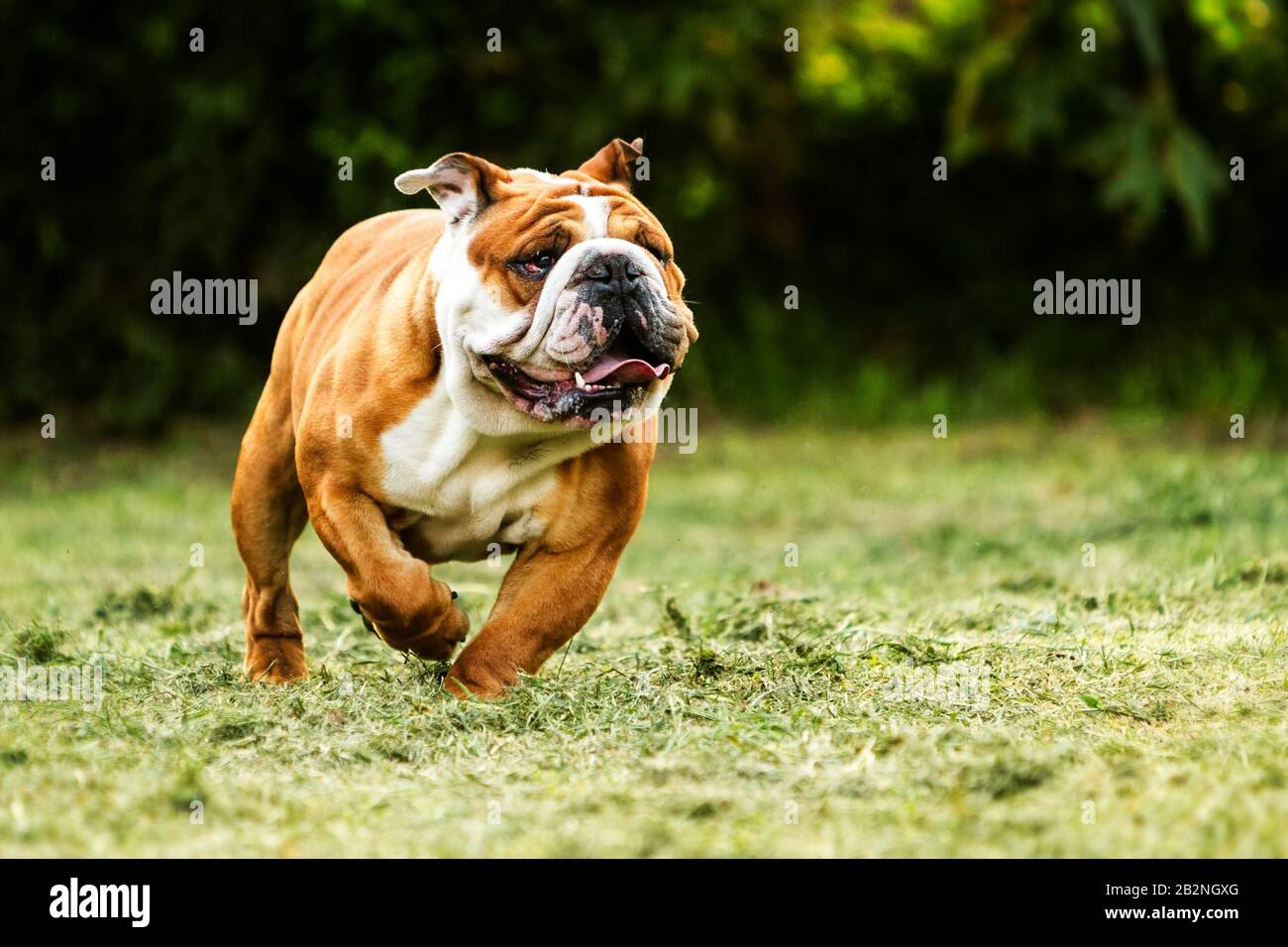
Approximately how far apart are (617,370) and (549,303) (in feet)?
0.83

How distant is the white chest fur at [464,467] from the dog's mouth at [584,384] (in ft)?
0.70

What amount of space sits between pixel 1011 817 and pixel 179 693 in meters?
2.53

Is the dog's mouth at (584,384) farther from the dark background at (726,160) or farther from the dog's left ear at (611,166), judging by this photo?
the dark background at (726,160)

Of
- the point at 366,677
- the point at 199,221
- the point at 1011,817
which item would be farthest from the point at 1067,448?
the point at 1011,817

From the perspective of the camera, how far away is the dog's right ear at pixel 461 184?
4.79 metres

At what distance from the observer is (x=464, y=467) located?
4906mm

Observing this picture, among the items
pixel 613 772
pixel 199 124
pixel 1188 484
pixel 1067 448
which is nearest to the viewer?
pixel 613 772

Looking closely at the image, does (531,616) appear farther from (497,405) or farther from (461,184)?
(461,184)

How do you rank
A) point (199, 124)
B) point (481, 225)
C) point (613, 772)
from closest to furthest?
point (613, 772) → point (481, 225) → point (199, 124)

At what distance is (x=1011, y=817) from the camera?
12.3 ft

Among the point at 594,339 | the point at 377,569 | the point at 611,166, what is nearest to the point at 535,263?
the point at 594,339

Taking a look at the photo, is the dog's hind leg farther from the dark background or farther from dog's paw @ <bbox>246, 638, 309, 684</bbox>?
the dark background

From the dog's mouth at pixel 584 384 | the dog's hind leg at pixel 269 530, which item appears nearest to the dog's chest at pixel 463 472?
the dog's mouth at pixel 584 384
